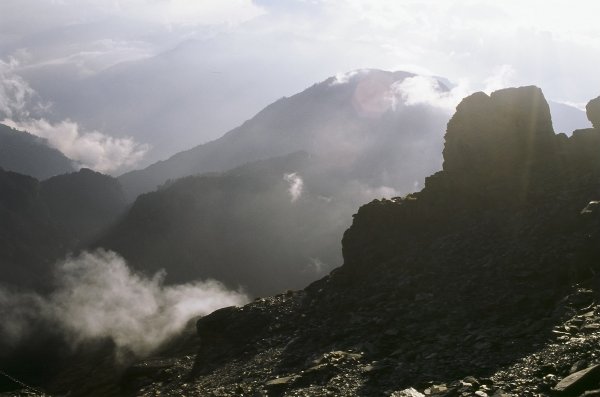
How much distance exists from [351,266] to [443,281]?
17.5 metres

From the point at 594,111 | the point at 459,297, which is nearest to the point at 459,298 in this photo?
the point at 459,297

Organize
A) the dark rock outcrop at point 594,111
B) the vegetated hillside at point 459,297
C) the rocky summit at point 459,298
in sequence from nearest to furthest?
1. the rocky summit at point 459,298
2. the vegetated hillside at point 459,297
3. the dark rock outcrop at point 594,111

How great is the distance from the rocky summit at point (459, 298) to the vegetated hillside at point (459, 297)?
0.56 feet

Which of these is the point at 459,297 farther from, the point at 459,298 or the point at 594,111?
the point at 594,111

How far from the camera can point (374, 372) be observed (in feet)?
117

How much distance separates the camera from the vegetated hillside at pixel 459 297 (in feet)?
108

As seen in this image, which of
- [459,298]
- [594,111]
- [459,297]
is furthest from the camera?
[594,111]

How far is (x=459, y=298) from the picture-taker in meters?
46.2

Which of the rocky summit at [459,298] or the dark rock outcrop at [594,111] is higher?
the dark rock outcrop at [594,111]

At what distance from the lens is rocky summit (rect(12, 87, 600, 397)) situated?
106 ft

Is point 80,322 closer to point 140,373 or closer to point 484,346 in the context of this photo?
point 140,373

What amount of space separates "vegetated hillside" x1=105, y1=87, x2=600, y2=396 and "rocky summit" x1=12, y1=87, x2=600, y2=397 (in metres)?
0.17

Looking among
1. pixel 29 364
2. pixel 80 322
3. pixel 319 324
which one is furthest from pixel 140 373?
pixel 80 322

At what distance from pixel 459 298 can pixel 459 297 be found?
0.20 metres
